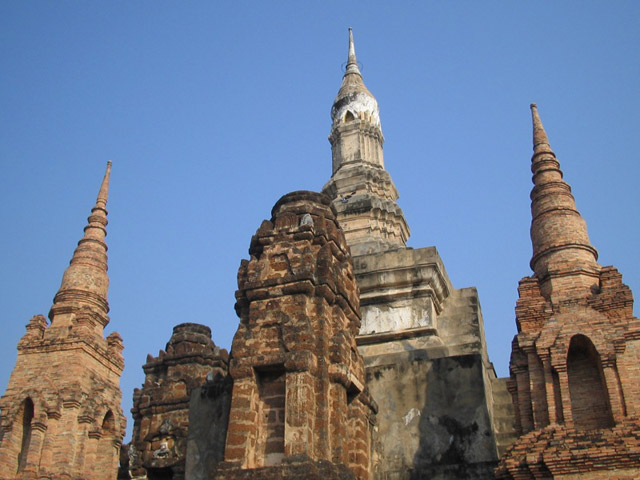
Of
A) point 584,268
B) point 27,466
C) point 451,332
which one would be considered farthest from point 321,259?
point 27,466

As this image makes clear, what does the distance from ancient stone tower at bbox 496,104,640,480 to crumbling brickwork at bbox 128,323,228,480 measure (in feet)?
16.7

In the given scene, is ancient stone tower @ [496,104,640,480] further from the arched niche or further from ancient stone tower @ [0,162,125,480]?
ancient stone tower @ [0,162,125,480]

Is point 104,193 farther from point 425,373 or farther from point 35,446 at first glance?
point 425,373

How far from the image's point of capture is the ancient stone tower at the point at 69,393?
2041cm

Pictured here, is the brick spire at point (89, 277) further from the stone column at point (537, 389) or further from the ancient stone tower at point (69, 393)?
the stone column at point (537, 389)

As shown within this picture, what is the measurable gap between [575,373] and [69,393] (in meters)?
14.5

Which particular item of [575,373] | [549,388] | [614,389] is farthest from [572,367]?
[614,389]

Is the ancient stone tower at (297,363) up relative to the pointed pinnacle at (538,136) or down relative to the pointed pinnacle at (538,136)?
down

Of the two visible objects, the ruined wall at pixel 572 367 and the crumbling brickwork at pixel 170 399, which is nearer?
the ruined wall at pixel 572 367

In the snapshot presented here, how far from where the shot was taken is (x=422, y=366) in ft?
36.9

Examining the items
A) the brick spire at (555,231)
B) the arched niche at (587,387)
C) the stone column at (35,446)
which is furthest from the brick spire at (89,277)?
the arched niche at (587,387)

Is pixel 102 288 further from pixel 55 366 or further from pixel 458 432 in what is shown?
pixel 458 432

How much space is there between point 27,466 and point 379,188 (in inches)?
463

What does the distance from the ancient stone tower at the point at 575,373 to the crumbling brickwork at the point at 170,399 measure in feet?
16.7
